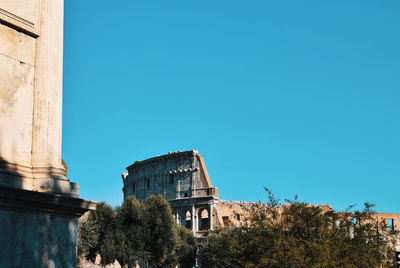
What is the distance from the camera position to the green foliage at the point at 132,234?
3225cm

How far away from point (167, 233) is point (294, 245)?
582 inches

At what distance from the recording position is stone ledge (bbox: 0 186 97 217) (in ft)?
23.5

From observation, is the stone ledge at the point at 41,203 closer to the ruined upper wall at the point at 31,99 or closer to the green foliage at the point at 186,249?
the ruined upper wall at the point at 31,99

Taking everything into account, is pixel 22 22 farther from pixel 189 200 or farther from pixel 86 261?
pixel 189 200

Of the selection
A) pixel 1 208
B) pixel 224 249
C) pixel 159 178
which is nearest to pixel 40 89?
pixel 1 208

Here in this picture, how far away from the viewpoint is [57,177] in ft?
26.5

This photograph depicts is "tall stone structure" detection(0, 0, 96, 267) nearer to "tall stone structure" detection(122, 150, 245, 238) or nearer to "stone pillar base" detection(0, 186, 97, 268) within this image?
"stone pillar base" detection(0, 186, 97, 268)

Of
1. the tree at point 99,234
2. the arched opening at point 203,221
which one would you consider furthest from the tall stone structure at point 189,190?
the tree at point 99,234

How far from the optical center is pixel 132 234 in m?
33.3

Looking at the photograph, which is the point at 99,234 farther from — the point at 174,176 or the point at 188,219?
the point at 174,176

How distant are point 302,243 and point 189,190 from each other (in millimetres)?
37688

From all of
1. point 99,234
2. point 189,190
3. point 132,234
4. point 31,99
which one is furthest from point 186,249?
point 31,99

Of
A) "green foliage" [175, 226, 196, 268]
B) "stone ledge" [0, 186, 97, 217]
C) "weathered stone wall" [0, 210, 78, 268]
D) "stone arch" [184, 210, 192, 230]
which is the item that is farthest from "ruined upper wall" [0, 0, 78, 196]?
"stone arch" [184, 210, 192, 230]

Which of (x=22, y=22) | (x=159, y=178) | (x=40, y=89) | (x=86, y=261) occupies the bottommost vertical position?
(x=86, y=261)
